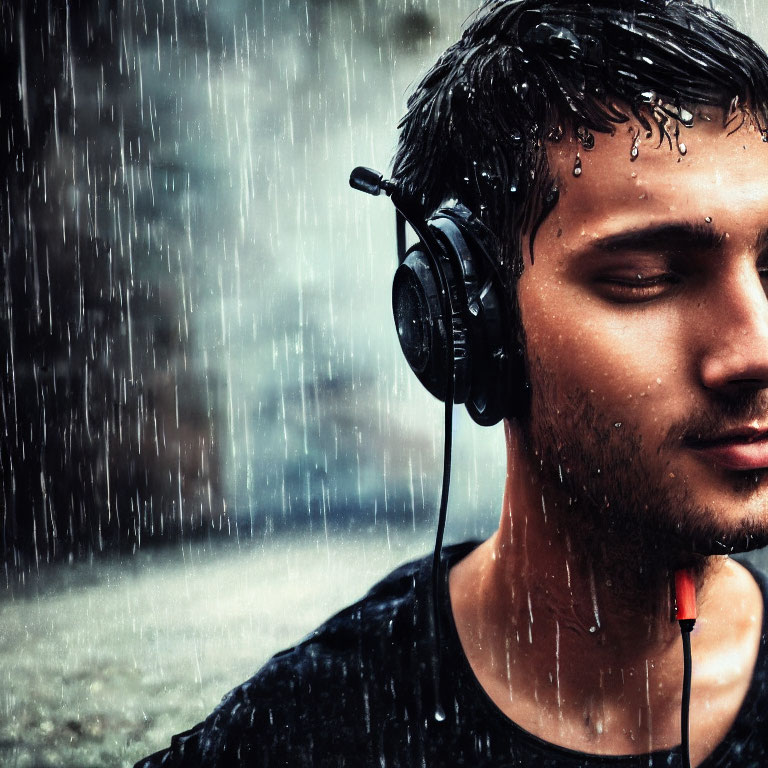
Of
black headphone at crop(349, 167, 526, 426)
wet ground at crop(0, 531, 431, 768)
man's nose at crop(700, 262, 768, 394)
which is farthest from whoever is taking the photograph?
wet ground at crop(0, 531, 431, 768)

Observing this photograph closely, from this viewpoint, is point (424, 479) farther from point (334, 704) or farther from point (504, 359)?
point (504, 359)

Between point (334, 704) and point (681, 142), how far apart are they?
76 centimetres

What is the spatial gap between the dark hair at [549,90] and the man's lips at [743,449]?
0.90ft

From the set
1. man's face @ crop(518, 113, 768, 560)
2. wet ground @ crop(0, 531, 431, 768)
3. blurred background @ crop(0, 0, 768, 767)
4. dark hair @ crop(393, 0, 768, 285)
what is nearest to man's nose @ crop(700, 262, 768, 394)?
man's face @ crop(518, 113, 768, 560)

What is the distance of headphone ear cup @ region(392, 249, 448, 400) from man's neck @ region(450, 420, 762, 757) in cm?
16

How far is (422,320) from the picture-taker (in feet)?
2.66

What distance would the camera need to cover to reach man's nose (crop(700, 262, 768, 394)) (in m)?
0.67

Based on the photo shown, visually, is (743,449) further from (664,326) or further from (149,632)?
(149,632)

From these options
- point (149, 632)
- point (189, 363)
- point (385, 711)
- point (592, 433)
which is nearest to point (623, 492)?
point (592, 433)

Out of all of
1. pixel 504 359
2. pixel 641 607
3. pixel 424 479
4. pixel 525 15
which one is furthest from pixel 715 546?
pixel 424 479

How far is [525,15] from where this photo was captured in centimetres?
85

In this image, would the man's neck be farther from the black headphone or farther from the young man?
the black headphone

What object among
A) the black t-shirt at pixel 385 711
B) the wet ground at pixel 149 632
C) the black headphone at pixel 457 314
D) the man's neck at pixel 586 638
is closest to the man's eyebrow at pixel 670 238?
the black headphone at pixel 457 314

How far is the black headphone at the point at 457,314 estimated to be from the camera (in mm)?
A: 790
